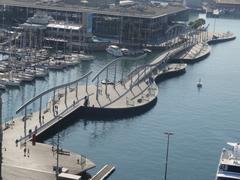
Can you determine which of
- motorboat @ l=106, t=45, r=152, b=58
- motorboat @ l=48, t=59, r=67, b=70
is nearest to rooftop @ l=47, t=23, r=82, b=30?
motorboat @ l=106, t=45, r=152, b=58

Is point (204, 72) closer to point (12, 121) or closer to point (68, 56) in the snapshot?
point (68, 56)

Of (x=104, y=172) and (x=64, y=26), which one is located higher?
(x=64, y=26)

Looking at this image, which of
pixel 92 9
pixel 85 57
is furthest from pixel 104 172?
pixel 92 9

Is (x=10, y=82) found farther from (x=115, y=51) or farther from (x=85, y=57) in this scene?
(x=115, y=51)

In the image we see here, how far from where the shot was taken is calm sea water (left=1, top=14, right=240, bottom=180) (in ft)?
115

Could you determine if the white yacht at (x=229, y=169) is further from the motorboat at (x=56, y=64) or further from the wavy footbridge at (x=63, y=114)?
the motorboat at (x=56, y=64)

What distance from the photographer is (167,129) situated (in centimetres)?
4288

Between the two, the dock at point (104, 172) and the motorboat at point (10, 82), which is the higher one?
the motorboat at point (10, 82)

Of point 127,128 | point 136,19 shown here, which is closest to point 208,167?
point 127,128

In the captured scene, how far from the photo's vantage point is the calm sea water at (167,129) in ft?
115

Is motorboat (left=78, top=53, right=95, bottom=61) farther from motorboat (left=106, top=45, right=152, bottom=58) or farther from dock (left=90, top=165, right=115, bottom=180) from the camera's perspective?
dock (left=90, top=165, right=115, bottom=180)

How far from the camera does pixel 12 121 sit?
127ft

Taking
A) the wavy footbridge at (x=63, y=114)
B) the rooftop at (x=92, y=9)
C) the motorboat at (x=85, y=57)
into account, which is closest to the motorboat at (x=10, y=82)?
the wavy footbridge at (x=63, y=114)

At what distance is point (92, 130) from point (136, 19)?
139ft
